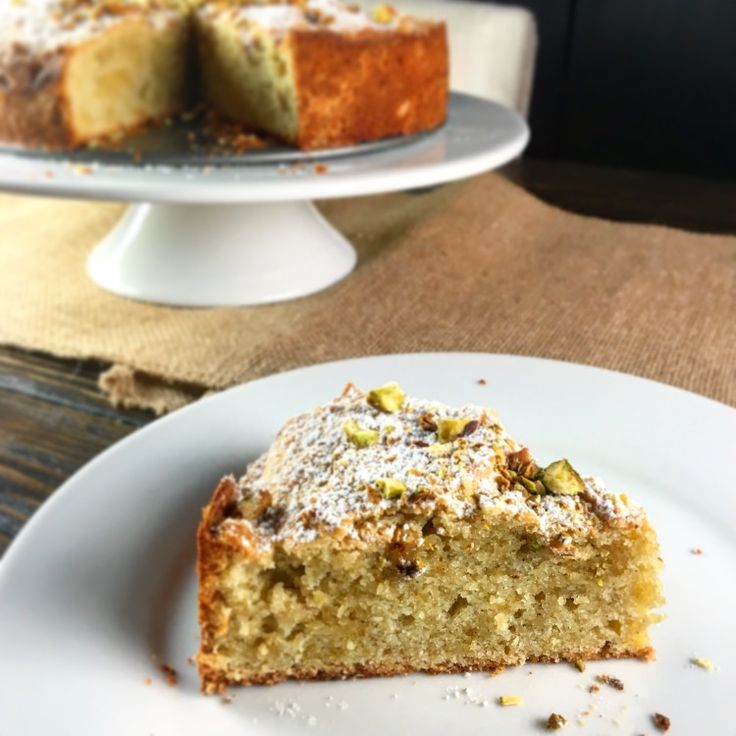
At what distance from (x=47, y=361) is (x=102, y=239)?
2.13 feet

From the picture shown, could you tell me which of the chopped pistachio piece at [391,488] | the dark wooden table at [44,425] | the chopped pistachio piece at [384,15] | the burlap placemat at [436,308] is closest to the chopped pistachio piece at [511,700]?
the chopped pistachio piece at [391,488]

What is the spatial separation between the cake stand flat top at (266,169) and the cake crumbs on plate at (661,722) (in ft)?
3.48

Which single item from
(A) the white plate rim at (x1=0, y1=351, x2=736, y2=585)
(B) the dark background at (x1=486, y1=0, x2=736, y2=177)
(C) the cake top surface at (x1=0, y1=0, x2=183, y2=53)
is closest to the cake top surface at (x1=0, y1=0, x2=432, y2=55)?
(C) the cake top surface at (x1=0, y1=0, x2=183, y2=53)

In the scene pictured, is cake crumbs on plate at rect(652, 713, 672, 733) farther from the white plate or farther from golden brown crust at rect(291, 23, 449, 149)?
golden brown crust at rect(291, 23, 449, 149)

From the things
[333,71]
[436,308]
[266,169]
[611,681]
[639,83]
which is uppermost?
[333,71]

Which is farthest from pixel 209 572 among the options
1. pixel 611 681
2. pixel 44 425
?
pixel 44 425

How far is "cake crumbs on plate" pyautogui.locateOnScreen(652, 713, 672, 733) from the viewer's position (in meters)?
0.92

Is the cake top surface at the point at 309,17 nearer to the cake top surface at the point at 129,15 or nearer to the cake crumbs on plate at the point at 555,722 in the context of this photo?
the cake top surface at the point at 129,15

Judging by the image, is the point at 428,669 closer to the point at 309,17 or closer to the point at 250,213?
the point at 250,213

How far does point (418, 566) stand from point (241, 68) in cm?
159

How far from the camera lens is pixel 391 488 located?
1.01 m

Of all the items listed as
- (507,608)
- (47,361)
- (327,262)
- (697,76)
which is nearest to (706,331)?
(327,262)

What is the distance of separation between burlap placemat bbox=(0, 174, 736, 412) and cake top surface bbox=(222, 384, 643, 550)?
0.56 m

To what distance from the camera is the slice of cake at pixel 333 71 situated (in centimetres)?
203
